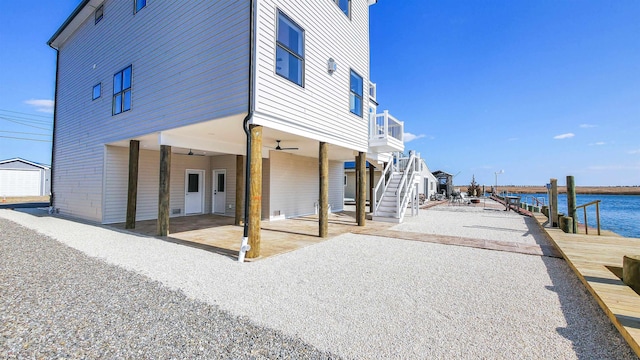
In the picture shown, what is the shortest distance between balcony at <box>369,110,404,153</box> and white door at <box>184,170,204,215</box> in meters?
7.79

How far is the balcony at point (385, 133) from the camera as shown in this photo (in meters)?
10.1

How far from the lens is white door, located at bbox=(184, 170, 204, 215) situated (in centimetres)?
1141

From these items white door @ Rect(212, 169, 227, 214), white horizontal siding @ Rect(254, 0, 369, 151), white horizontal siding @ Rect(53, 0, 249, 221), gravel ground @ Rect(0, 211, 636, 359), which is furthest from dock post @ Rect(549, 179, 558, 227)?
white door @ Rect(212, 169, 227, 214)

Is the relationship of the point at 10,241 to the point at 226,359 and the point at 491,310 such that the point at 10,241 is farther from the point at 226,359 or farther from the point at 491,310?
the point at 491,310

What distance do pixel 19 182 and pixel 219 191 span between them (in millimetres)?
26843

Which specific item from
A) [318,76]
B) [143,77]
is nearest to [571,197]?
[318,76]

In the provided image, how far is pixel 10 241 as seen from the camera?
257 inches

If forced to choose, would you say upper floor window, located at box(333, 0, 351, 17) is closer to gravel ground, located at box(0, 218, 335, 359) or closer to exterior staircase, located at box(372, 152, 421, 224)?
exterior staircase, located at box(372, 152, 421, 224)

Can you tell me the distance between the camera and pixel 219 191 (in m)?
12.0

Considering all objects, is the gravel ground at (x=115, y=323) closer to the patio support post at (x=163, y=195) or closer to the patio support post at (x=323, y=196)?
the patio support post at (x=163, y=195)

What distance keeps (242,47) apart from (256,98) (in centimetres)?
116

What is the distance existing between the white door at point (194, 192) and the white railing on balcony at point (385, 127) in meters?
7.87

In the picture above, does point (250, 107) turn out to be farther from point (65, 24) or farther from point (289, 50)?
point (65, 24)

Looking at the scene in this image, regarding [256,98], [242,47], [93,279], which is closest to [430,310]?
[256,98]
